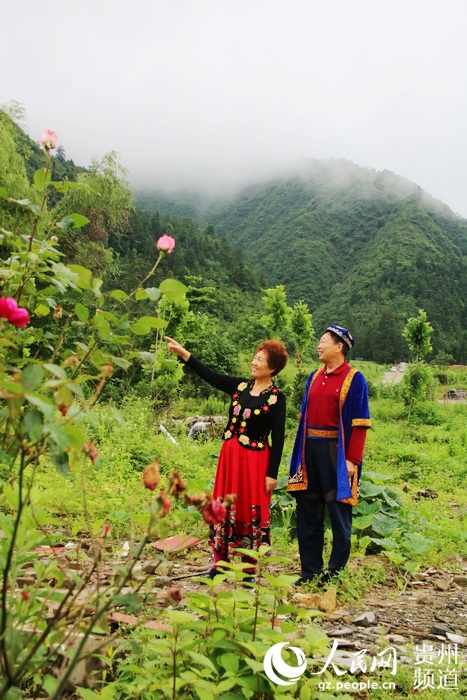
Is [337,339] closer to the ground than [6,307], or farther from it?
farther from it

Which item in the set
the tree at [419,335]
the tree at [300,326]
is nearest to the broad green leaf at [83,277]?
the tree at [300,326]

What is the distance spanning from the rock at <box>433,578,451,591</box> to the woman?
1223mm

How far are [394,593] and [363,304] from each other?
1932 inches

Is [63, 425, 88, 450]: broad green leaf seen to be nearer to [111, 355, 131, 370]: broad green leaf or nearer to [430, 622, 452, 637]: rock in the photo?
[111, 355, 131, 370]: broad green leaf

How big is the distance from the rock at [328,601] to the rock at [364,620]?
0.17m

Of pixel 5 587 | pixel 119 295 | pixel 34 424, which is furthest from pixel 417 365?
pixel 34 424

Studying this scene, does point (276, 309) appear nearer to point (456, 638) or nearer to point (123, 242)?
point (456, 638)

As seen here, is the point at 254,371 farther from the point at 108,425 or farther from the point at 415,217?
the point at 415,217

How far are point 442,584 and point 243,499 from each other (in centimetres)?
149

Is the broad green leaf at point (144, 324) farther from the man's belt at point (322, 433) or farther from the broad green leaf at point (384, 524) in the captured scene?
the broad green leaf at point (384, 524)

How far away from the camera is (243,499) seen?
335 centimetres

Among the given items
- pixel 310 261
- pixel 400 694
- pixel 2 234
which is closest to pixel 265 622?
pixel 400 694

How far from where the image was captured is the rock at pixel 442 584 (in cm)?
354

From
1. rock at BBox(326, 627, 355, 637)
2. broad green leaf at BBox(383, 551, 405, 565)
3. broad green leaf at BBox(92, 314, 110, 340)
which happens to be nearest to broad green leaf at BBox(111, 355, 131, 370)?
broad green leaf at BBox(92, 314, 110, 340)
